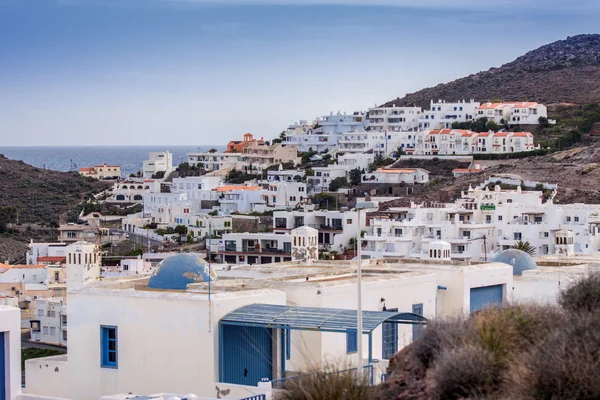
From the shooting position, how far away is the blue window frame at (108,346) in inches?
803

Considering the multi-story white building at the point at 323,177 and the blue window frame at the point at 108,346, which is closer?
the blue window frame at the point at 108,346

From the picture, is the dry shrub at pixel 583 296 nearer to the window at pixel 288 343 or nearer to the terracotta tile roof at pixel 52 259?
the window at pixel 288 343

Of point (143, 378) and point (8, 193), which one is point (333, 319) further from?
point (8, 193)

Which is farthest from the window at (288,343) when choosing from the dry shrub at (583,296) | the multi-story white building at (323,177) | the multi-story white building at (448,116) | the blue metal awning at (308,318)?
the multi-story white building at (448,116)

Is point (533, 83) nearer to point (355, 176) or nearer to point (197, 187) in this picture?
point (355, 176)

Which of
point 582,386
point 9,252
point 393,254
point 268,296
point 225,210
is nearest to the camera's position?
point 582,386

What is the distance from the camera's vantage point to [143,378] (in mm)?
19812

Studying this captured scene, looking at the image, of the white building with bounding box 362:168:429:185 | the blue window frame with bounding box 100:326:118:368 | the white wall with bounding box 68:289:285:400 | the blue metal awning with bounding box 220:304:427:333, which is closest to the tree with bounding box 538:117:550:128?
the white building with bounding box 362:168:429:185

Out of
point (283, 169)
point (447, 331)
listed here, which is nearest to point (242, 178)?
point (283, 169)

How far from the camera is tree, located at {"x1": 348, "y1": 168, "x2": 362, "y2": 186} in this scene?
90.6m

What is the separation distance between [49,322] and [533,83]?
9284 centimetres

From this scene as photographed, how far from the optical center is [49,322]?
149ft

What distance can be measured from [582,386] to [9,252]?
69.4m

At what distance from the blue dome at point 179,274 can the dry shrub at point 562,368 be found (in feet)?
32.3
